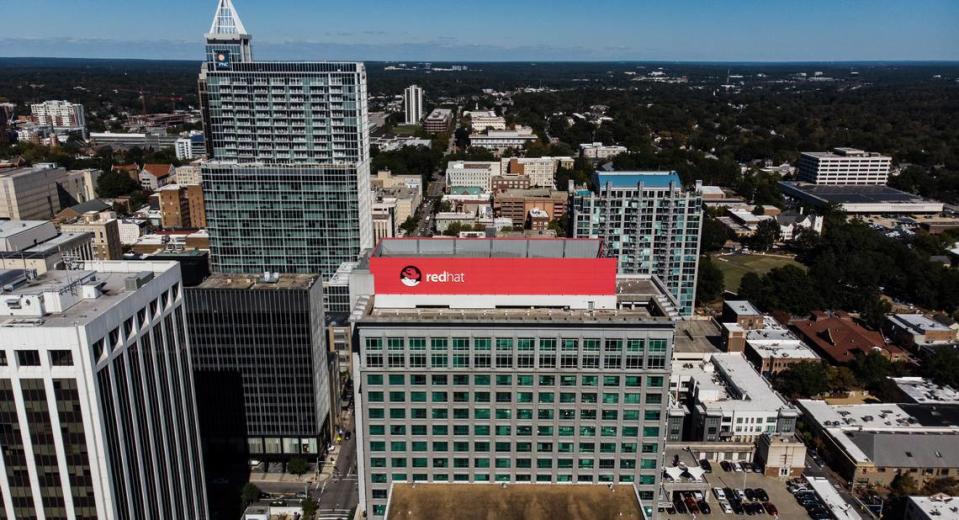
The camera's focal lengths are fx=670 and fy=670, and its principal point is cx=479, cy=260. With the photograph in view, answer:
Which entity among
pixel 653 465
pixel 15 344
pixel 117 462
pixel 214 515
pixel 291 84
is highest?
pixel 291 84

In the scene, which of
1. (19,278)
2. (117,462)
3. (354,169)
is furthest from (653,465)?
(354,169)

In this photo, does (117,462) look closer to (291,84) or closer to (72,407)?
(72,407)

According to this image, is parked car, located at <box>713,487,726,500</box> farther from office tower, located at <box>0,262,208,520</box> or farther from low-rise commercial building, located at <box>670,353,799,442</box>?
office tower, located at <box>0,262,208,520</box>

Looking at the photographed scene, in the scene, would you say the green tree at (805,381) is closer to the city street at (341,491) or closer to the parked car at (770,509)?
the parked car at (770,509)

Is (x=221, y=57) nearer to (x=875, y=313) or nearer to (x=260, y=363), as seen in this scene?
(x=260, y=363)

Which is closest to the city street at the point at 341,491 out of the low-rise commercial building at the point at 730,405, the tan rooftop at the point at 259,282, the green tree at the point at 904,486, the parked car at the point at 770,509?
the tan rooftop at the point at 259,282

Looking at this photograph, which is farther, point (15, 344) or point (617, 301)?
point (617, 301)

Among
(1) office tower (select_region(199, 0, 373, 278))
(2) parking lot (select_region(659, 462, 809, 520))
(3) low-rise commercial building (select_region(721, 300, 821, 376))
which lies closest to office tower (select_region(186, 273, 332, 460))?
(1) office tower (select_region(199, 0, 373, 278))
